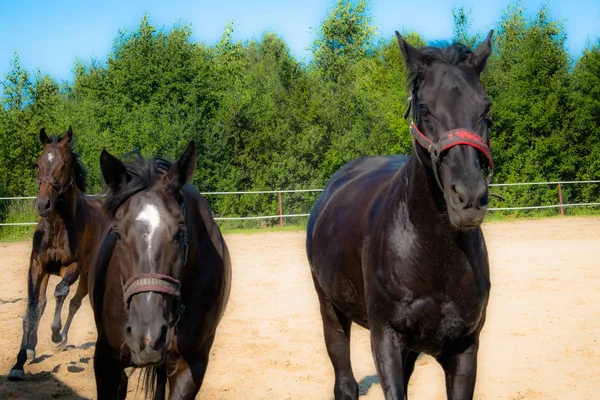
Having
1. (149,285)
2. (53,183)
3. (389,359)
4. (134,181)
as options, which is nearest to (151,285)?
(149,285)

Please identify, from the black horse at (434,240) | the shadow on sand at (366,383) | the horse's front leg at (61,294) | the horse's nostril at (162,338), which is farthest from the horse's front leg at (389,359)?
the horse's front leg at (61,294)

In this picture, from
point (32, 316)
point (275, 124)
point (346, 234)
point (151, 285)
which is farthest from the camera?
point (275, 124)

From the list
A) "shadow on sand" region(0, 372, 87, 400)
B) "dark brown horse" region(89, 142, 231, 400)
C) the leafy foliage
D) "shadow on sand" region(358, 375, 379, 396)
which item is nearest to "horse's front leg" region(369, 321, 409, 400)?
"dark brown horse" region(89, 142, 231, 400)

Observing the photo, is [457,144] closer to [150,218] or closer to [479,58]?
[479,58]

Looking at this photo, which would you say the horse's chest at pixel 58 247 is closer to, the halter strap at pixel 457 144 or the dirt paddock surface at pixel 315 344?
the dirt paddock surface at pixel 315 344

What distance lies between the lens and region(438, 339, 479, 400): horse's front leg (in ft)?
10.3

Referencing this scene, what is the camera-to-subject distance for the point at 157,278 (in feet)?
8.91

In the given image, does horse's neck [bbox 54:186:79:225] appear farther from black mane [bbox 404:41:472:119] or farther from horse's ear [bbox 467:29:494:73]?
horse's ear [bbox 467:29:494:73]

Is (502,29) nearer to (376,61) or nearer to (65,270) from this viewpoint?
(376,61)

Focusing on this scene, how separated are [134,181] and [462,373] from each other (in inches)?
75.2

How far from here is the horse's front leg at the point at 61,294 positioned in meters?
6.91

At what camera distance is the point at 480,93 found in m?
2.76

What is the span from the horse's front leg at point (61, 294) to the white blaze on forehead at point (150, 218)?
461 cm

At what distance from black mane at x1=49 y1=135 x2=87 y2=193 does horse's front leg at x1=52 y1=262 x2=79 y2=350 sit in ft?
3.01
